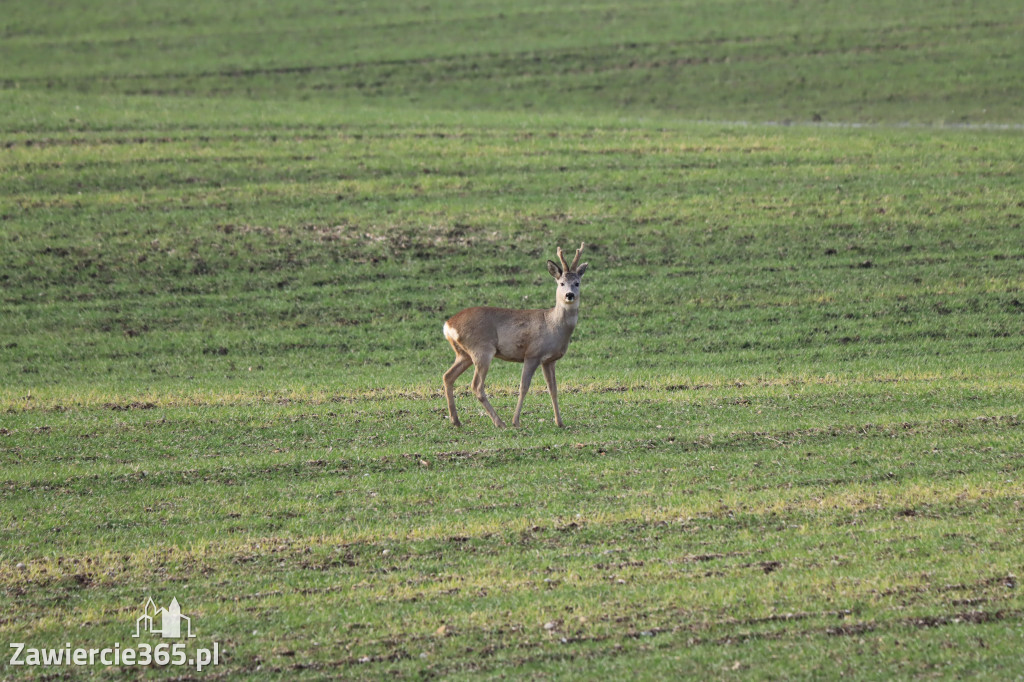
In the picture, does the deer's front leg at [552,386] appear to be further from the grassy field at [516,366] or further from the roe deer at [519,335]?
the grassy field at [516,366]

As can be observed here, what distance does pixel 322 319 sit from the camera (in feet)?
73.5

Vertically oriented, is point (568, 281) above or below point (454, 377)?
above

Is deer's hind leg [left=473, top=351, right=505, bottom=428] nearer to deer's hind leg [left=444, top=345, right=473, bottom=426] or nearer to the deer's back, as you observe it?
the deer's back

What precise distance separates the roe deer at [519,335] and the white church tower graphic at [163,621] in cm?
640

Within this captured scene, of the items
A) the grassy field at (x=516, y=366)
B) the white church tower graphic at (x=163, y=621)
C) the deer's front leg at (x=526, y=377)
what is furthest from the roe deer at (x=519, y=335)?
the white church tower graphic at (x=163, y=621)

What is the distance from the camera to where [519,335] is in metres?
15.6

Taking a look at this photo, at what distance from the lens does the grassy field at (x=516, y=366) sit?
981 cm

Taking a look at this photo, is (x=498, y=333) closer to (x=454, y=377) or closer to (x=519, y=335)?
(x=519, y=335)

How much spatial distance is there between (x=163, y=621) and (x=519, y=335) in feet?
23.5

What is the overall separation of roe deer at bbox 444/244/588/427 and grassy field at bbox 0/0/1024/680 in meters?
0.73

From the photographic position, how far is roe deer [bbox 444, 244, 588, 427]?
1556cm

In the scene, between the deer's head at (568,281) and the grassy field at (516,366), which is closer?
the grassy field at (516,366)

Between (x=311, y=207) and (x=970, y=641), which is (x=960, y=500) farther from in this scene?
(x=311, y=207)

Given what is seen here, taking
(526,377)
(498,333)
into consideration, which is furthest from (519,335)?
(526,377)
